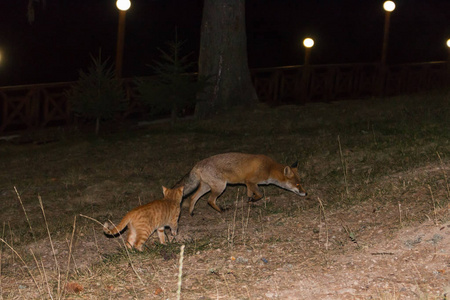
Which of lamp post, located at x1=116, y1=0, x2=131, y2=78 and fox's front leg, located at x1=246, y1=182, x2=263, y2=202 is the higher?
lamp post, located at x1=116, y1=0, x2=131, y2=78

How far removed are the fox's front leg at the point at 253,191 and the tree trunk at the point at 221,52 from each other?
30.9ft

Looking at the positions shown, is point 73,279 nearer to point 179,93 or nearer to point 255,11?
point 179,93

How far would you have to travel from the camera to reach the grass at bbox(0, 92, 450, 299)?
7.61m

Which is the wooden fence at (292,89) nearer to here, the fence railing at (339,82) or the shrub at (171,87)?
the fence railing at (339,82)

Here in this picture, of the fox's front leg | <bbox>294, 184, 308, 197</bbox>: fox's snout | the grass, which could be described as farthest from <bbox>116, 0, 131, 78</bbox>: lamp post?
<bbox>294, 184, 308, 197</bbox>: fox's snout

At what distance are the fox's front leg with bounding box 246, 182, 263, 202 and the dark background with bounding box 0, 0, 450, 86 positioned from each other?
20.8m

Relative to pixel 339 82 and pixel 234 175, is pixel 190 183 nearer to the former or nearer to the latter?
pixel 234 175

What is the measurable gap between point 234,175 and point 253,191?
52cm

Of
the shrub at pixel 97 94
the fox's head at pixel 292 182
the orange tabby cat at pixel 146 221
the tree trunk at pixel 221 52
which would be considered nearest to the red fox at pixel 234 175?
the fox's head at pixel 292 182

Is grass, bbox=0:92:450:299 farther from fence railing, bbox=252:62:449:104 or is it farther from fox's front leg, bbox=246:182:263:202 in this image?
fence railing, bbox=252:62:449:104

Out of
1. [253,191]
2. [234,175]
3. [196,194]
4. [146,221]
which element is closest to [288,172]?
[253,191]

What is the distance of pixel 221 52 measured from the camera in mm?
19953

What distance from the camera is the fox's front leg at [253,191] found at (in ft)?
34.9

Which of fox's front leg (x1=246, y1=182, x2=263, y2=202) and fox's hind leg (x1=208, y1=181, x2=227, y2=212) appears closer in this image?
fox's hind leg (x1=208, y1=181, x2=227, y2=212)
